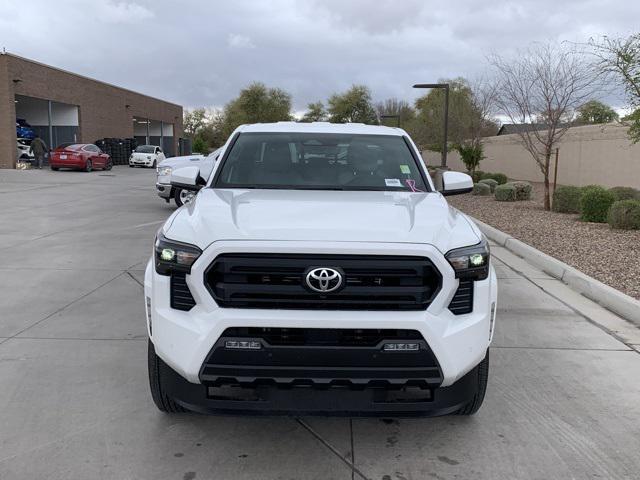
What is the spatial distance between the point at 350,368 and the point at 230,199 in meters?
1.43

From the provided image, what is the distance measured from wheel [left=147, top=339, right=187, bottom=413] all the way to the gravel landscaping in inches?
215

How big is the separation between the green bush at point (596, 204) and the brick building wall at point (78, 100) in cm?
3074

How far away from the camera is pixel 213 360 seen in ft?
9.77

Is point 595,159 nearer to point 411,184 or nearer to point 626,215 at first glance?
point 626,215

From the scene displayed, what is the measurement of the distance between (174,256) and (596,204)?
11601 mm

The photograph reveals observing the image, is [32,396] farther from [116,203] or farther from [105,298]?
[116,203]

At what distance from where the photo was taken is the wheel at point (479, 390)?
3.52m

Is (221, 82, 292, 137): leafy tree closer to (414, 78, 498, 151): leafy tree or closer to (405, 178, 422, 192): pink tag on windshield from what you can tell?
(414, 78, 498, 151): leafy tree

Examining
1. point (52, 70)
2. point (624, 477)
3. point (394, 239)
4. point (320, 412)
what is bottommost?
point (624, 477)

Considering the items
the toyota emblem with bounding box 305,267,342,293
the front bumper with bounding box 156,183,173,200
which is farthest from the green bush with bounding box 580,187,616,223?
the toyota emblem with bounding box 305,267,342,293

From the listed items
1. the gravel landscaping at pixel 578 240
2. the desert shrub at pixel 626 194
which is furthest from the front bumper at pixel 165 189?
the desert shrub at pixel 626 194

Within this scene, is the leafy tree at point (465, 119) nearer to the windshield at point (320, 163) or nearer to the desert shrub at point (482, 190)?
the desert shrub at point (482, 190)

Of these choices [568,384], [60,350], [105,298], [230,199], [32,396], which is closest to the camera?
[230,199]

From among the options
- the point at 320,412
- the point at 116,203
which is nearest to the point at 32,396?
the point at 320,412
